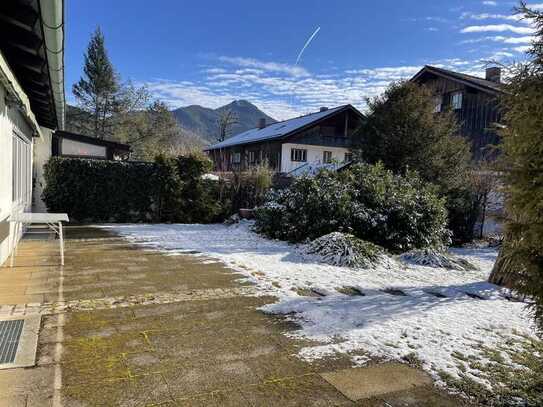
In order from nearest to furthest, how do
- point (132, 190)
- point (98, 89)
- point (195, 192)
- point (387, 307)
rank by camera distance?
point (387, 307) < point (132, 190) < point (195, 192) < point (98, 89)

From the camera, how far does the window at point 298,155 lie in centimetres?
2711

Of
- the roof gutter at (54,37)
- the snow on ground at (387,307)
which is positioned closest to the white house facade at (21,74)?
the roof gutter at (54,37)

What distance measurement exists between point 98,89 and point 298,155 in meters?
18.7

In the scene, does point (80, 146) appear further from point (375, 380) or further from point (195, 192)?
point (375, 380)

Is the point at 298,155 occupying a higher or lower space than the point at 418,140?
higher

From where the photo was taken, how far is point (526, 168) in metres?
2.73

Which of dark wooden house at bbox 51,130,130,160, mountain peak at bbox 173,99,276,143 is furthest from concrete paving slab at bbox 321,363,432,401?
mountain peak at bbox 173,99,276,143

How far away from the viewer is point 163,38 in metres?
21.4

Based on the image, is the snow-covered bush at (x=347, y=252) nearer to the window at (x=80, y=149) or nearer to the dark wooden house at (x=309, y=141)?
the window at (x=80, y=149)

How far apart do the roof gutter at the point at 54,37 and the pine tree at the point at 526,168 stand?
3634 mm

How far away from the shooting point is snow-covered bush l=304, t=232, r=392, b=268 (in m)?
7.08

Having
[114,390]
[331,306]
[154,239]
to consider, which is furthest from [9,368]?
[154,239]

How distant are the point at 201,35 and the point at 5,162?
17.6 m

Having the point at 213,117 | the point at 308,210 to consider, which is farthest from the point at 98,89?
the point at 308,210
